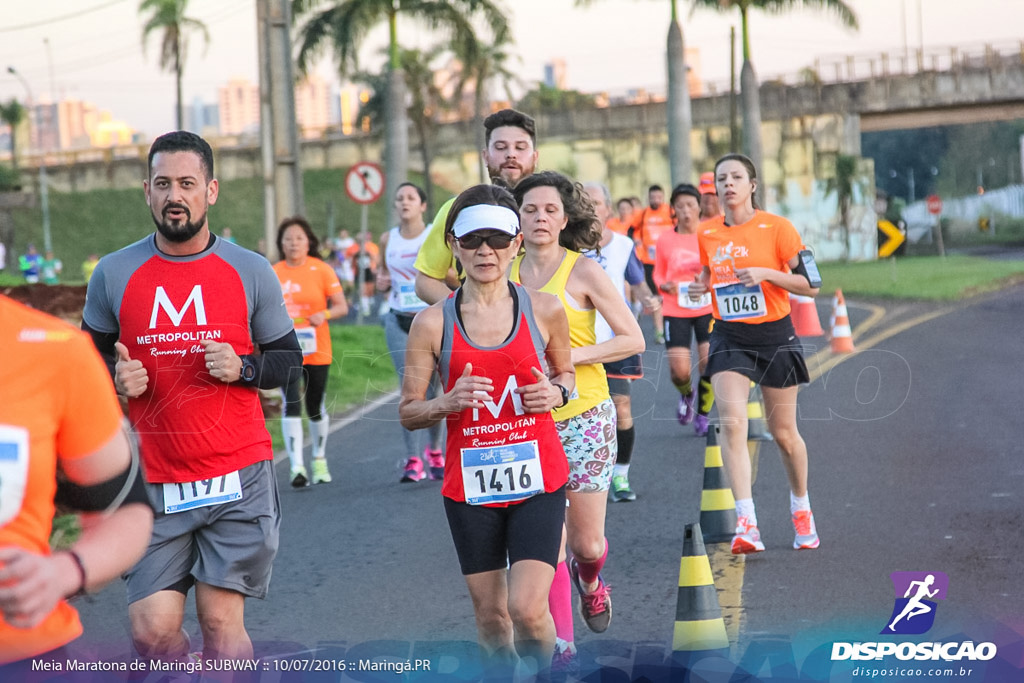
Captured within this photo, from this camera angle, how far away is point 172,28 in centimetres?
6009

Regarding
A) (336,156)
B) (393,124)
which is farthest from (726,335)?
(336,156)

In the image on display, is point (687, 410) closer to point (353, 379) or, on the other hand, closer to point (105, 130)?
point (353, 379)

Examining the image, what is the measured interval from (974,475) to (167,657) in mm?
6503

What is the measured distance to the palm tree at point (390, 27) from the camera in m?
30.7

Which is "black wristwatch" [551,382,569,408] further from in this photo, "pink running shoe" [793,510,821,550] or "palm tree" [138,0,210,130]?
"palm tree" [138,0,210,130]

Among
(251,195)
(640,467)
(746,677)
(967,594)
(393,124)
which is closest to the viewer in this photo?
(746,677)

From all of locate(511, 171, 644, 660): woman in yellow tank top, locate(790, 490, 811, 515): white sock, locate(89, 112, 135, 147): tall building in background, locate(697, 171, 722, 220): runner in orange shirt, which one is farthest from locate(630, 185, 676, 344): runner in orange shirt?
locate(89, 112, 135, 147): tall building in background

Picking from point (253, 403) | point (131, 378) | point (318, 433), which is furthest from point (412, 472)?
point (131, 378)

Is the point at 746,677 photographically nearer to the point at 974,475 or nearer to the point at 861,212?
the point at 974,475

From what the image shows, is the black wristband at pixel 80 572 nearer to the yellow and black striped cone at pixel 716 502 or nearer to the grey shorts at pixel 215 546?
the grey shorts at pixel 215 546

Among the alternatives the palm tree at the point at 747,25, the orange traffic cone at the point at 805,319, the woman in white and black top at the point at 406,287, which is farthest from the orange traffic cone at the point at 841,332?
the palm tree at the point at 747,25

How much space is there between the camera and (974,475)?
9242mm

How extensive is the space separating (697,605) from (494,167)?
2020mm

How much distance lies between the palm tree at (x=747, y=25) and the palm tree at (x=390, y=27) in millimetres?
9436
